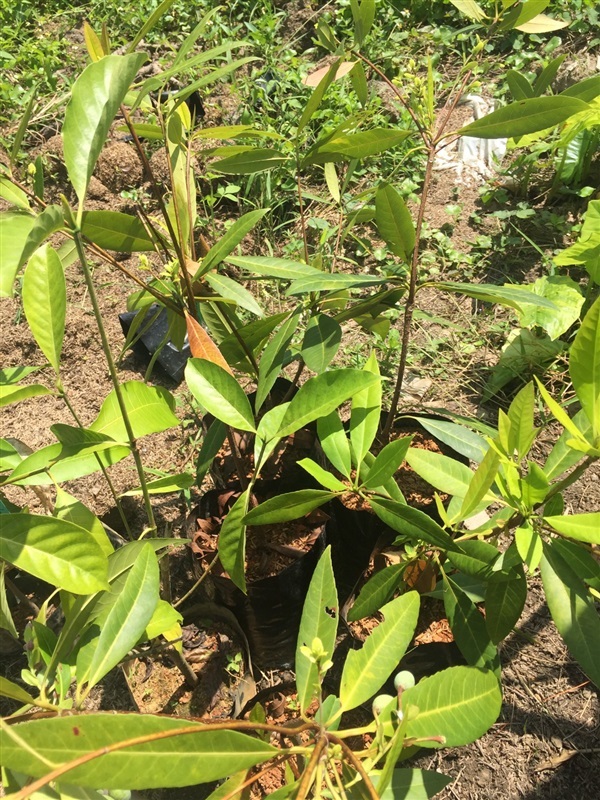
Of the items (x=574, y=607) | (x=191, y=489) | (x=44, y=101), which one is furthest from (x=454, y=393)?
(x=44, y=101)

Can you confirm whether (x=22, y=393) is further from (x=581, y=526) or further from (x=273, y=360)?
(x=581, y=526)

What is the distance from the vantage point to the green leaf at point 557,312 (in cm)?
183

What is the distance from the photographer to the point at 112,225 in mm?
993

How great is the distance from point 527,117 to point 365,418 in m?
0.53

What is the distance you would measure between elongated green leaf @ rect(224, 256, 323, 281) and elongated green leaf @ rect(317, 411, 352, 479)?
0.79ft

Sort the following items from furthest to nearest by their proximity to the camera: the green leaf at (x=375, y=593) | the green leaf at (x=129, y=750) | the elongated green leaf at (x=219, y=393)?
the green leaf at (x=375, y=593) → the elongated green leaf at (x=219, y=393) → the green leaf at (x=129, y=750)

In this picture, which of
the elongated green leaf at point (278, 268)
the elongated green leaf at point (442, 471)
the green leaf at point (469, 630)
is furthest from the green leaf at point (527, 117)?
the green leaf at point (469, 630)

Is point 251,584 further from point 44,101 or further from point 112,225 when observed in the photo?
point 44,101

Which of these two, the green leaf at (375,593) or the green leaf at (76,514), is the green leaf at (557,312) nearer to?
the green leaf at (375,593)

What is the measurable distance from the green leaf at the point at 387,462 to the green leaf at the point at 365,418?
0.18ft

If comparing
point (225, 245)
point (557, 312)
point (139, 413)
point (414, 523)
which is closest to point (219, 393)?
point (139, 413)

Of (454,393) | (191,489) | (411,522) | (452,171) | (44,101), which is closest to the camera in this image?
(411,522)

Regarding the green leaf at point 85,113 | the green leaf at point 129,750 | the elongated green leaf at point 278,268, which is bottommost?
the green leaf at point 129,750

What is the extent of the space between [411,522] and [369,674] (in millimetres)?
212
